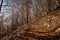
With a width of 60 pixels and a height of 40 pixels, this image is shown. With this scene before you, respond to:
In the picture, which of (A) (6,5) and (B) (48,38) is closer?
(B) (48,38)

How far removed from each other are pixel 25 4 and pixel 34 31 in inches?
13.2

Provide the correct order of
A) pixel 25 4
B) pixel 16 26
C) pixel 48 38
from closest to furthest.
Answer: pixel 48 38
pixel 16 26
pixel 25 4

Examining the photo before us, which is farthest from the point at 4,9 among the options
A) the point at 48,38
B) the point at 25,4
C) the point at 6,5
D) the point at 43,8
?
the point at 48,38

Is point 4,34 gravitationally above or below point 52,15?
below

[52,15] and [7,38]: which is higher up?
[52,15]

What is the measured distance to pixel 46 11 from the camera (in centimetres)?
145

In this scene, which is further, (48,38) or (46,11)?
(46,11)

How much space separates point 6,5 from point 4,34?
0.31 m

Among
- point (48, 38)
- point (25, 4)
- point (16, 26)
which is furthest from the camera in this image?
point (25, 4)

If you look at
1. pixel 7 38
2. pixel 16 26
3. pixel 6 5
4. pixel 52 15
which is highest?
pixel 6 5

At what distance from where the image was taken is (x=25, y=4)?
1.49m

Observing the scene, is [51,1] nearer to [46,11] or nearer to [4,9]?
[46,11]

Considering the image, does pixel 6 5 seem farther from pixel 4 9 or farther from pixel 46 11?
pixel 46 11

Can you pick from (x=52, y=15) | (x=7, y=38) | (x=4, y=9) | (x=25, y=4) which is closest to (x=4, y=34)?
(x=7, y=38)
